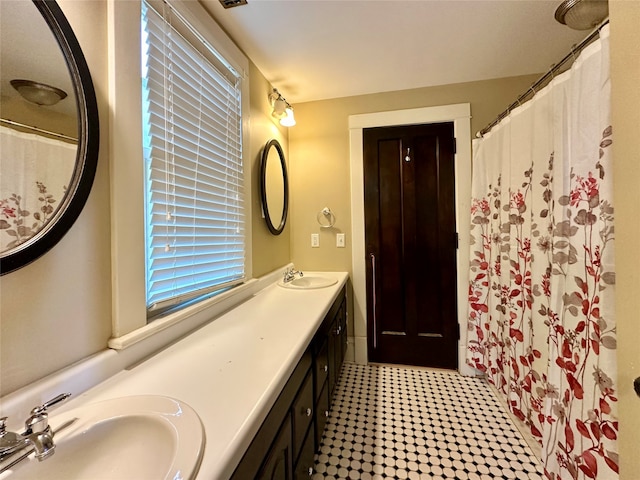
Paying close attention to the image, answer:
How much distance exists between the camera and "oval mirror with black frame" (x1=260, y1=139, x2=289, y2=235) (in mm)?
1953

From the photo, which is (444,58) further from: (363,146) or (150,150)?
(150,150)

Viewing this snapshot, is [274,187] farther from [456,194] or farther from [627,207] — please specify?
[627,207]

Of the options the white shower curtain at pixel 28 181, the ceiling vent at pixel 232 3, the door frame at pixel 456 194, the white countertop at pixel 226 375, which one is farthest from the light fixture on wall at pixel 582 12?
the white shower curtain at pixel 28 181

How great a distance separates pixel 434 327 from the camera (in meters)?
2.32

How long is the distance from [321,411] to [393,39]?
2205 mm

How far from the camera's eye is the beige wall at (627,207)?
60 cm

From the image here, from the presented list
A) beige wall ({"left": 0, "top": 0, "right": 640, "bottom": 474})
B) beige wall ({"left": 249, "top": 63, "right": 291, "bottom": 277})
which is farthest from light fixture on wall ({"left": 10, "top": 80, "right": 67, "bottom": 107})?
beige wall ({"left": 249, "top": 63, "right": 291, "bottom": 277})

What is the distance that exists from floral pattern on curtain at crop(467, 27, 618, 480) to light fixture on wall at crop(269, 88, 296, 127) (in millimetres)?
1488

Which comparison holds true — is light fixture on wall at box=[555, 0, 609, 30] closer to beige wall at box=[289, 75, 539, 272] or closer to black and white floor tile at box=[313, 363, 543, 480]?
beige wall at box=[289, 75, 539, 272]

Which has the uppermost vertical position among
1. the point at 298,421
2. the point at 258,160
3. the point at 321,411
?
the point at 258,160

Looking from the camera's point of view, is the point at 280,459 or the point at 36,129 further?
the point at 280,459

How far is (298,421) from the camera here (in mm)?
1028

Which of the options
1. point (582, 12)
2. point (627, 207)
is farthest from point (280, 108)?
point (627, 207)

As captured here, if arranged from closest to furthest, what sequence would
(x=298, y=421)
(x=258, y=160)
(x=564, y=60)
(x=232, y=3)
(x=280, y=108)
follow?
(x=298, y=421) → (x=564, y=60) → (x=232, y=3) → (x=258, y=160) → (x=280, y=108)
